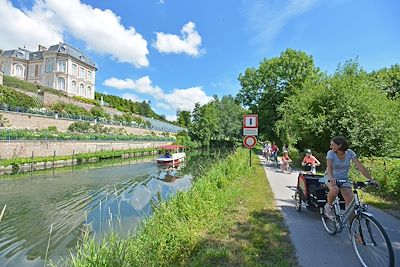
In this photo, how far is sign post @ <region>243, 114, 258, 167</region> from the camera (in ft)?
42.8

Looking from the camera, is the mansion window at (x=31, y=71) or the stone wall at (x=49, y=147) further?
the mansion window at (x=31, y=71)

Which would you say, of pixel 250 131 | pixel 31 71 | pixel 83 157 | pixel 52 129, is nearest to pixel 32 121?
pixel 52 129

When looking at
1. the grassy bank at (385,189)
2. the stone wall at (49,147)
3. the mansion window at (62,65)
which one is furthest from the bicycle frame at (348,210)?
the mansion window at (62,65)

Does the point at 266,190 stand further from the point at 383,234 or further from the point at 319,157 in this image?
the point at 319,157

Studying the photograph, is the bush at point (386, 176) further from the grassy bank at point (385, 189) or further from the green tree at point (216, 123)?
the green tree at point (216, 123)

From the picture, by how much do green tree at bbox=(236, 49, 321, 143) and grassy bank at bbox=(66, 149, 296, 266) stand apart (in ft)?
86.7

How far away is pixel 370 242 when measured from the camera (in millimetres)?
3631

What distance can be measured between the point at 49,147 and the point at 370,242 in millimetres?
29087

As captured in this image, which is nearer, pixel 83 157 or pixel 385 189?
pixel 385 189

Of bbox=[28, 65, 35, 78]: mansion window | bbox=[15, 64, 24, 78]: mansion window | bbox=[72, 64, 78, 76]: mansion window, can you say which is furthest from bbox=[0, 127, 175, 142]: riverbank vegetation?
bbox=[15, 64, 24, 78]: mansion window

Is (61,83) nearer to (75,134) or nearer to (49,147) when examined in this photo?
(75,134)

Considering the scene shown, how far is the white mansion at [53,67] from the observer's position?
55.9 m

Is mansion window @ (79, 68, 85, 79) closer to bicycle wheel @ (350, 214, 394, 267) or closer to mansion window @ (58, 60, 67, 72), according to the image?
mansion window @ (58, 60, 67, 72)

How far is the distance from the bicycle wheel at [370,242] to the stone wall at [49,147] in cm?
2596
